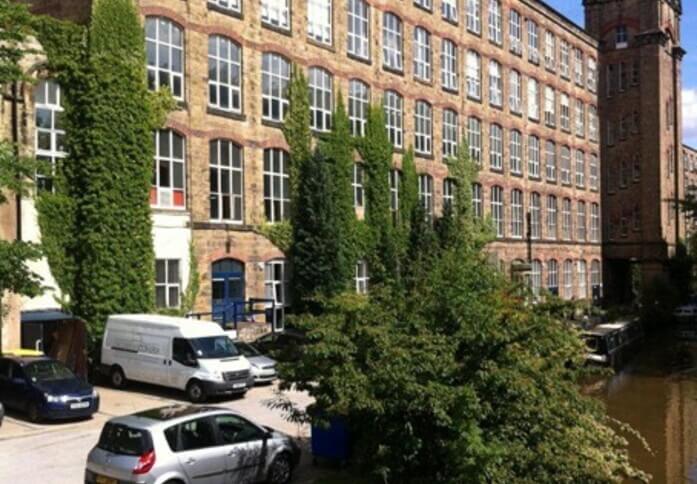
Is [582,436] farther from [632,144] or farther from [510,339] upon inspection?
[632,144]

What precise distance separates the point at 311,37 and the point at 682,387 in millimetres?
22024

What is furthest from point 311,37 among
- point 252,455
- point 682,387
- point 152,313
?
point 252,455

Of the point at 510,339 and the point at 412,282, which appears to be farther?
the point at 412,282

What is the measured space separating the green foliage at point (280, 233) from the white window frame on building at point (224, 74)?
486cm

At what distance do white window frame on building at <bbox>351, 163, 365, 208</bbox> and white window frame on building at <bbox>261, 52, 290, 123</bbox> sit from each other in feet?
18.7

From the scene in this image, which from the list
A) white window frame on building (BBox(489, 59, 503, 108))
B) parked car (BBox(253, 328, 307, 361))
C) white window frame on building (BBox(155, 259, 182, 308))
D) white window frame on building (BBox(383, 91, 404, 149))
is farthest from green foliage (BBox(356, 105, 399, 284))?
white window frame on building (BBox(489, 59, 503, 108))

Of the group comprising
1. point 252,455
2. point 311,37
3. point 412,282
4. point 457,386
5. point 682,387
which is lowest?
point 682,387

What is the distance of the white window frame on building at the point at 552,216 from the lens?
57250 millimetres

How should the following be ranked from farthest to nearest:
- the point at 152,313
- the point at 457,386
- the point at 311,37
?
the point at 311,37, the point at 152,313, the point at 457,386

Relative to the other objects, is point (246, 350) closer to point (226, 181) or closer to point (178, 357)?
point (178, 357)

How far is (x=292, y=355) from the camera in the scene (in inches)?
558

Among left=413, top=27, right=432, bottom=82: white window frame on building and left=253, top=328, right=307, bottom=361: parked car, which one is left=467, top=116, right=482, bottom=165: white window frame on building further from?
left=253, top=328, right=307, bottom=361: parked car

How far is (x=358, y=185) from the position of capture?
3809cm

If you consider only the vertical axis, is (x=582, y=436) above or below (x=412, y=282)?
below
